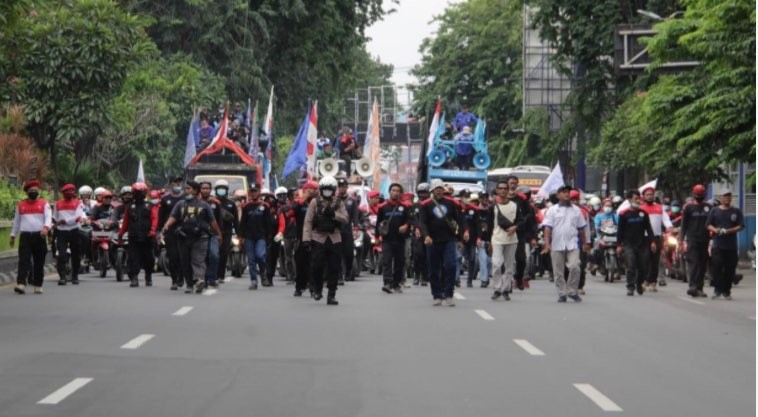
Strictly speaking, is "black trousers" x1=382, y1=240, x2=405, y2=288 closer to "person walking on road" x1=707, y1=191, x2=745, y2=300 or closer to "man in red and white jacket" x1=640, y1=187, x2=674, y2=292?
"man in red and white jacket" x1=640, y1=187, x2=674, y2=292

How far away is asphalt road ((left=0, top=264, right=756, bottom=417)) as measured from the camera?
11.6m

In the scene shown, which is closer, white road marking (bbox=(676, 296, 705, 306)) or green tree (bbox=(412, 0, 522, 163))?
white road marking (bbox=(676, 296, 705, 306))

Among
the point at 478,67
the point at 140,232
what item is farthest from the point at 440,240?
the point at 478,67

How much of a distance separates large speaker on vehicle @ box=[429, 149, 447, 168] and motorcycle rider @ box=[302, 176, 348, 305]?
1055 inches

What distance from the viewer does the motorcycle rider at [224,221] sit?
1118 inches

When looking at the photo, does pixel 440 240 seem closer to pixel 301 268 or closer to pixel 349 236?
pixel 349 236

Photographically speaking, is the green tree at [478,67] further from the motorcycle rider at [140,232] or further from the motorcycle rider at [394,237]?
the motorcycle rider at [394,237]

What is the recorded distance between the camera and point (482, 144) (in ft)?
167

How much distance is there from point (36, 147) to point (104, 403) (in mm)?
29223

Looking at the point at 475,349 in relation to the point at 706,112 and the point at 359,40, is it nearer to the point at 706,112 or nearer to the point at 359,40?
the point at 706,112

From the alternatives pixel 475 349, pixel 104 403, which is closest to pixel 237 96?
pixel 475 349

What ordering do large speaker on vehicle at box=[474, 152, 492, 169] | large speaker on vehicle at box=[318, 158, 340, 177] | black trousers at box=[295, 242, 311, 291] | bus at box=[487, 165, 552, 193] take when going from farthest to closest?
1. bus at box=[487, 165, 552, 193]
2. large speaker on vehicle at box=[318, 158, 340, 177]
3. large speaker on vehicle at box=[474, 152, 492, 169]
4. black trousers at box=[295, 242, 311, 291]

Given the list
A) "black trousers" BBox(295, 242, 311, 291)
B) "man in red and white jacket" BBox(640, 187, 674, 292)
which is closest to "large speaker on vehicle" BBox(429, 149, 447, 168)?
"man in red and white jacket" BBox(640, 187, 674, 292)

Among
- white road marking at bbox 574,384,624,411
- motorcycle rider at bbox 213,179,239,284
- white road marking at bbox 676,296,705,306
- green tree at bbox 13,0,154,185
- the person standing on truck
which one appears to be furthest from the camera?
green tree at bbox 13,0,154,185
